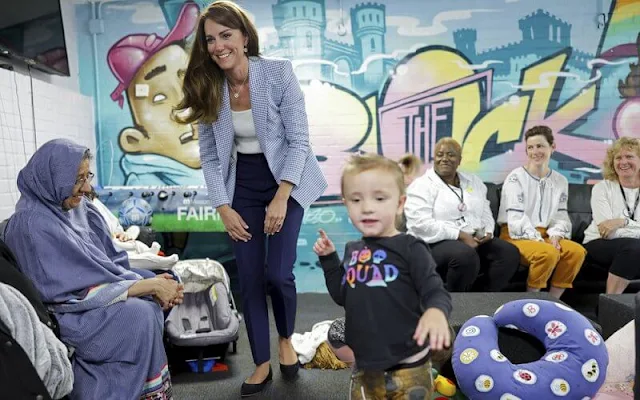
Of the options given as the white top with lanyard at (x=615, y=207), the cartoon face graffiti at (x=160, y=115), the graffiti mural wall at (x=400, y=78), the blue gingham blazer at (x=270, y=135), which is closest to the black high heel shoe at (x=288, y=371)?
the blue gingham blazer at (x=270, y=135)

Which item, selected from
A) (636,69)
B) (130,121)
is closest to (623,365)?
(636,69)

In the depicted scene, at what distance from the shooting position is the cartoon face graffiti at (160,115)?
4.50 meters

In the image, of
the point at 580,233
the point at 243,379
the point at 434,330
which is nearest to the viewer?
the point at 434,330

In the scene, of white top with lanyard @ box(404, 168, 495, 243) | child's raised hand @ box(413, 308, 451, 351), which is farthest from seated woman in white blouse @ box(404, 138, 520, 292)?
child's raised hand @ box(413, 308, 451, 351)

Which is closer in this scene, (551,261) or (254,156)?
(254,156)

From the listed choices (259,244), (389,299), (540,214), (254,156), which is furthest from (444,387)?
(540,214)

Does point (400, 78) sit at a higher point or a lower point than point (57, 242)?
higher

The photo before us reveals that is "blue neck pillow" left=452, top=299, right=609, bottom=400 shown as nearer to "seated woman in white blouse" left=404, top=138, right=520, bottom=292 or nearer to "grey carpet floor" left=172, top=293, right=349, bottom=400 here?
"grey carpet floor" left=172, top=293, right=349, bottom=400

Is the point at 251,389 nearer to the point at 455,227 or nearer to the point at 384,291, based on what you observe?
the point at 384,291

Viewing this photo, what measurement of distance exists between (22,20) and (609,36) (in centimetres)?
419

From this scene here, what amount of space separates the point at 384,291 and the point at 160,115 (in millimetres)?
3645

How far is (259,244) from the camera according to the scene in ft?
7.22

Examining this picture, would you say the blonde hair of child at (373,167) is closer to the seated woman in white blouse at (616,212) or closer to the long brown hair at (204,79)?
the long brown hair at (204,79)

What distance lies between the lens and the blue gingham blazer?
2109 mm
